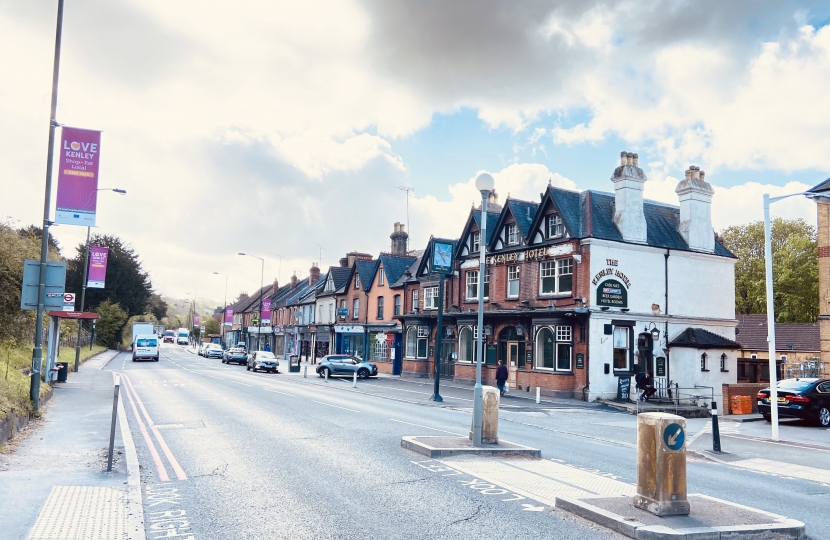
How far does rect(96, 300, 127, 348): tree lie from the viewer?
2640 inches

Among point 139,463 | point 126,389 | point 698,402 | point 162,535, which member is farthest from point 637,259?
point 162,535

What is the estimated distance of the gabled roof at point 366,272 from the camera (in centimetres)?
5356

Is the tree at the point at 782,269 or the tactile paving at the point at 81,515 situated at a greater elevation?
the tree at the point at 782,269

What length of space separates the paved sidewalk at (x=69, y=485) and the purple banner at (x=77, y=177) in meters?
4.97

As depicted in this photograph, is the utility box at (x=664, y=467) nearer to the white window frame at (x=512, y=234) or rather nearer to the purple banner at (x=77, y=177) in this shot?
the purple banner at (x=77, y=177)

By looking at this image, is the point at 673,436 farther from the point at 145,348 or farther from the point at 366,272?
the point at 145,348

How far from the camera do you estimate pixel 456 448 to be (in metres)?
12.2

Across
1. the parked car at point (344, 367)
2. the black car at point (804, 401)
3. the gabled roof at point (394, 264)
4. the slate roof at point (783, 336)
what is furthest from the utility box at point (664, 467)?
the slate roof at point (783, 336)

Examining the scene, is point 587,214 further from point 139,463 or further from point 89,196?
point 139,463

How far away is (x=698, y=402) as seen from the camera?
30.4m

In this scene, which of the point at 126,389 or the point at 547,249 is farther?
the point at 547,249

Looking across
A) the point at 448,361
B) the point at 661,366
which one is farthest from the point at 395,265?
the point at 661,366

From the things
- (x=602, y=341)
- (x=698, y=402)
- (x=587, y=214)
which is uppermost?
(x=587, y=214)

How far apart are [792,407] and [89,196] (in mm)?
22307
